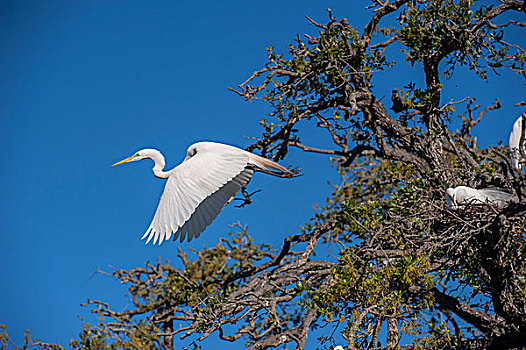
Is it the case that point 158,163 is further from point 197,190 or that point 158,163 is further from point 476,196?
point 476,196

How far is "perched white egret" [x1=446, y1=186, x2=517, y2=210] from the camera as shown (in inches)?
199

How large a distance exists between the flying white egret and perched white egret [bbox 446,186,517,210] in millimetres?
1739

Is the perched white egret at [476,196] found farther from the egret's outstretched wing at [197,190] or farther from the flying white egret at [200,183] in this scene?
the egret's outstretched wing at [197,190]

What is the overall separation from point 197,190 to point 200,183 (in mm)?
101

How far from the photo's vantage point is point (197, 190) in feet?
17.7

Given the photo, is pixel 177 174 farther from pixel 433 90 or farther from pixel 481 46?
pixel 481 46

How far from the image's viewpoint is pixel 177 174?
5.65 metres

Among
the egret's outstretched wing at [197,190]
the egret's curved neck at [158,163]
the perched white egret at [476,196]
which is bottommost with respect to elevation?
the perched white egret at [476,196]

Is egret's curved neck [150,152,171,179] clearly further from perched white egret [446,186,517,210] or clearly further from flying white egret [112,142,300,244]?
perched white egret [446,186,517,210]

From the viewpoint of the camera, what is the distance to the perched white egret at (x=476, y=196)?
5.04 meters

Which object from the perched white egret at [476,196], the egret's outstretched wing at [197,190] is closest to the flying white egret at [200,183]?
the egret's outstretched wing at [197,190]

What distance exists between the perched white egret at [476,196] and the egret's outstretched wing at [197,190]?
6.16 feet

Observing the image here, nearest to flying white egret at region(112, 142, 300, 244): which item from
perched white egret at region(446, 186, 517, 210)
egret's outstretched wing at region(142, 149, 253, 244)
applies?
egret's outstretched wing at region(142, 149, 253, 244)

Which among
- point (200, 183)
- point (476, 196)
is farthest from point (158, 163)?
point (476, 196)
